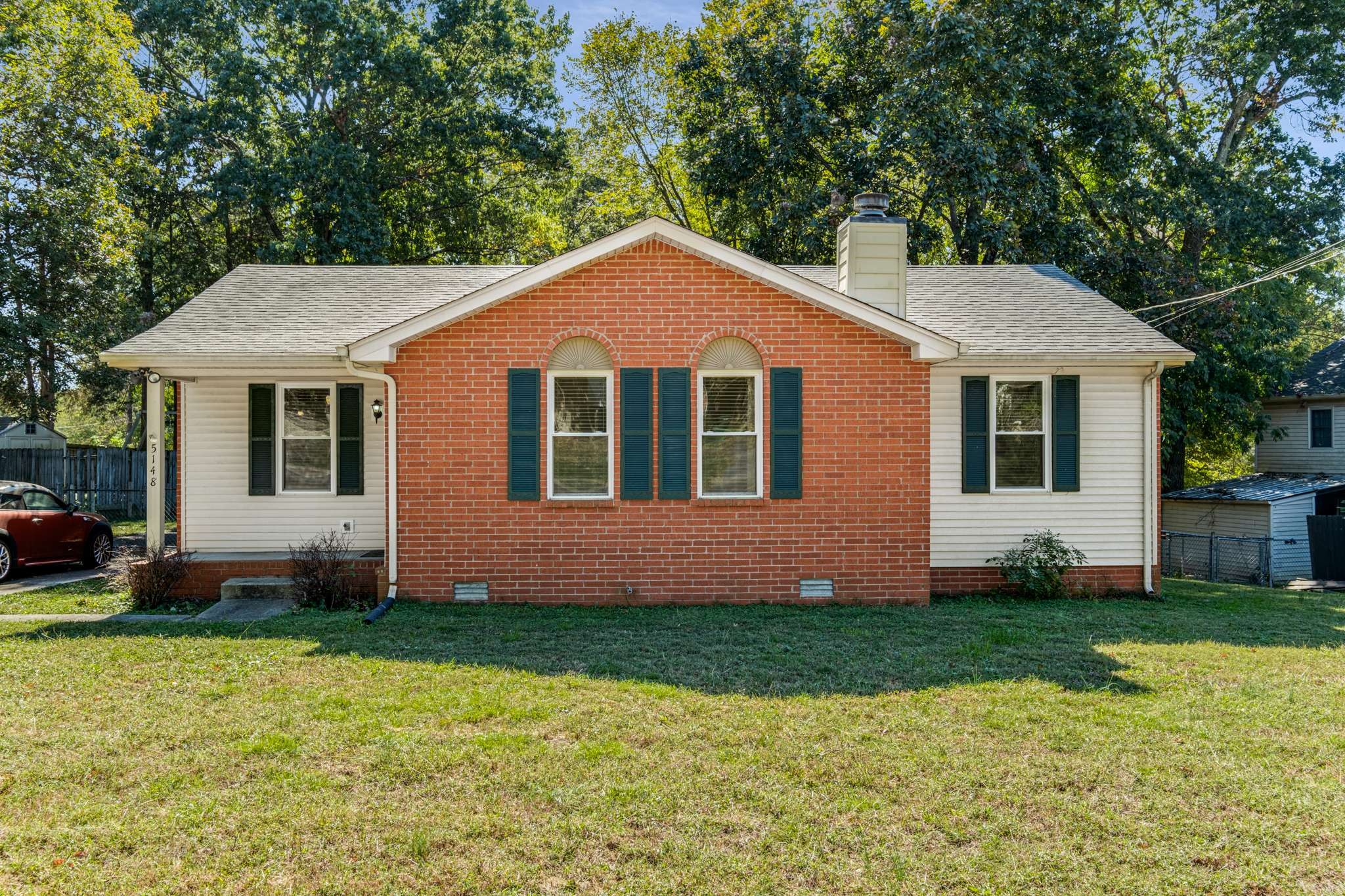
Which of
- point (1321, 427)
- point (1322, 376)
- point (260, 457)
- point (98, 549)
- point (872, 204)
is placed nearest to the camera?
point (260, 457)

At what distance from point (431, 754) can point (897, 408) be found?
6930mm

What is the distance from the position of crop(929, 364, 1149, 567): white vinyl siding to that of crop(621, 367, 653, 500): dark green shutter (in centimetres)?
366

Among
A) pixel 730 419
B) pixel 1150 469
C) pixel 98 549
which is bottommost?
pixel 98 549

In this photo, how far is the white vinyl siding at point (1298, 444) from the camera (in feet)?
76.5

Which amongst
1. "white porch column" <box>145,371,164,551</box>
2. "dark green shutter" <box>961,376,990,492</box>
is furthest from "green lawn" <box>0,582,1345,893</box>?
"dark green shutter" <box>961,376,990,492</box>

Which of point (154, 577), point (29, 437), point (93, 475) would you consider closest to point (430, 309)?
point (154, 577)

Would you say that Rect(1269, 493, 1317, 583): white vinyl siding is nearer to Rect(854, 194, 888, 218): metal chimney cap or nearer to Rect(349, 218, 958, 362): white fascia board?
Rect(854, 194, 888, 218): metal chimney cap

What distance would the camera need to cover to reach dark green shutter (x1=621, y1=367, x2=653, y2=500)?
10375 mm

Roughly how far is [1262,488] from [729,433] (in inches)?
615

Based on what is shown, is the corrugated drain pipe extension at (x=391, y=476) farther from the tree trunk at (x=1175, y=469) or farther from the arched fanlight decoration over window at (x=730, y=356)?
the tree trunk at (x=1175, y=469)

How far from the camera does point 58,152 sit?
20.3m

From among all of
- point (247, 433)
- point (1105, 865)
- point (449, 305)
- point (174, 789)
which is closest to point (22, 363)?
point (247, 433)

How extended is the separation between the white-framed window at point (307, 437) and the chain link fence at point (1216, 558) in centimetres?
1467

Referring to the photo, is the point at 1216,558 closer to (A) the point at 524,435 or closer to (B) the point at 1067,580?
(B) the point at 1067,580
